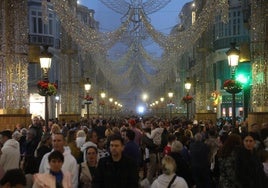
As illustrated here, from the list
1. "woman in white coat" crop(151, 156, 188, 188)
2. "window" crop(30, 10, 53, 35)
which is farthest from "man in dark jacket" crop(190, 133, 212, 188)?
"window" crop(30, 10, 53, 35)

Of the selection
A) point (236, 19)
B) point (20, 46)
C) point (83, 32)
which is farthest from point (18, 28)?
point (236, 19)

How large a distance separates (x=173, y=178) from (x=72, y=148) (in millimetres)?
3862

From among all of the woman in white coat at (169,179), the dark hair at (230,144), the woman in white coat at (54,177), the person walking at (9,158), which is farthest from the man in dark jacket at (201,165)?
the woman in white coat at (54,177)

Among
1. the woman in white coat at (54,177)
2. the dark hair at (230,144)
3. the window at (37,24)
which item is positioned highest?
the window at (37,24)

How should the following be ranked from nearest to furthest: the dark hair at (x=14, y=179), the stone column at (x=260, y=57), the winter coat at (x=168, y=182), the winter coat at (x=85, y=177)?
the dark hair at (x=14, y=179) < the winter coat at (x=168, y=182) < the winter coat at (x=85, y=177) < the stone column at (x=260, y=57)

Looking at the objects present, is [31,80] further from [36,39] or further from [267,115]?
[267,115]

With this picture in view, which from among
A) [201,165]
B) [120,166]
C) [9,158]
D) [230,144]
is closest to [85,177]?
[120,166]

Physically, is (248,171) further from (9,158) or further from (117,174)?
(9,158)

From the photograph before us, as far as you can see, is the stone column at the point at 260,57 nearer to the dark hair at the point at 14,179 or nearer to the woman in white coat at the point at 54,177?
the woman in white coat at the point at 54,177

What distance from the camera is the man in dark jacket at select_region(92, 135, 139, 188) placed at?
7918mm

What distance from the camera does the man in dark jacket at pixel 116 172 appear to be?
7918 millimetres

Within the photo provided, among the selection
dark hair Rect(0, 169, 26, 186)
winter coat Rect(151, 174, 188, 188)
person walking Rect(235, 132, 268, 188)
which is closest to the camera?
dark hair Rect(0, 169, 26, 186)

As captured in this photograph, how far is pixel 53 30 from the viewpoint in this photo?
61.2 m

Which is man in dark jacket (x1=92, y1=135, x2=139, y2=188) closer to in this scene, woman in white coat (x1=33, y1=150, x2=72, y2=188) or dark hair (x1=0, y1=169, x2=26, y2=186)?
woman in white coat (x1=33, y1=150, x2=72, y2=188)
